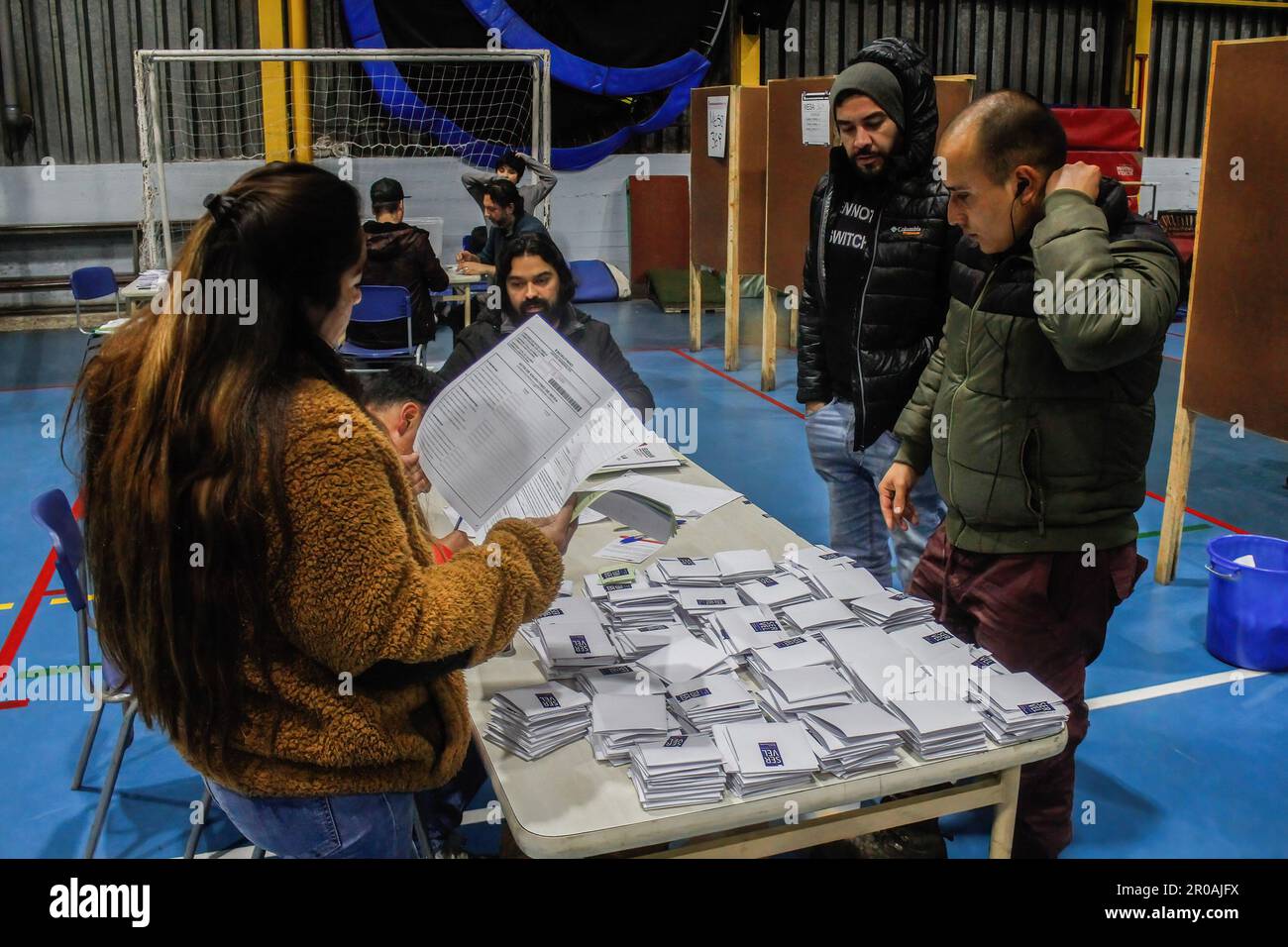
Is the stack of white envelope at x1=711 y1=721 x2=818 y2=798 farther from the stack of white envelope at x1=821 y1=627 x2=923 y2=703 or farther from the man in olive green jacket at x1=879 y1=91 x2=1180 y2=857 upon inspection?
the man in olive green jacket at x1=879 y1=91 x2=1180 y2=857

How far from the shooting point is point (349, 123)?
432 inches

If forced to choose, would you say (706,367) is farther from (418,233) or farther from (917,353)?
(917,353)

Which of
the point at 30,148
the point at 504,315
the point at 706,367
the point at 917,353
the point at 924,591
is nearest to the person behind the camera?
the point at 924,591

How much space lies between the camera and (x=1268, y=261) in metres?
3.99

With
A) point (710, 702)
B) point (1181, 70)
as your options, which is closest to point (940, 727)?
point (710, 702)

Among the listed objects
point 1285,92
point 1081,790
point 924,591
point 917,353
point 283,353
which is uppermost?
point 1285,92

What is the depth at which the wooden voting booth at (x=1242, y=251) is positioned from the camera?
394 centimetres

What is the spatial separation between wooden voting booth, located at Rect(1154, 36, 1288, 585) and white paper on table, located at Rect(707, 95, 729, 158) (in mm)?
4595

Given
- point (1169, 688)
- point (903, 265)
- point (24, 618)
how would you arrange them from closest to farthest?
point (903, 265) → point (1169, 688) → point (24, 618)

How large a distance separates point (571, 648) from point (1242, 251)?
331 cm

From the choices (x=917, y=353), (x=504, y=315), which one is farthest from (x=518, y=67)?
(x=917, y=353)

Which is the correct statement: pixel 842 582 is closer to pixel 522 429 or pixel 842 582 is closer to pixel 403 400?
pixel 522 429

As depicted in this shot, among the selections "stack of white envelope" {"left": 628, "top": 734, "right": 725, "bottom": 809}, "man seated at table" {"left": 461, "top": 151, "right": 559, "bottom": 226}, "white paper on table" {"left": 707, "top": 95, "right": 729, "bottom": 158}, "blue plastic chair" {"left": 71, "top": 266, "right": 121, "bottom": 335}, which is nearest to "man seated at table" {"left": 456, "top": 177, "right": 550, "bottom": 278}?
"man seated at table" {"left": 461, "top": 151, "right": 559, "bottom": 226}
